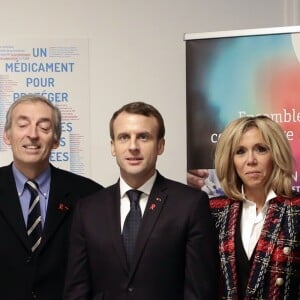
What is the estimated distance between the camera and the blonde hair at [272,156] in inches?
81.6

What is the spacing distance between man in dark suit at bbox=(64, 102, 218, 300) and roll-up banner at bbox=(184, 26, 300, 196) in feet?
3.50

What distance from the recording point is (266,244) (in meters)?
2.00

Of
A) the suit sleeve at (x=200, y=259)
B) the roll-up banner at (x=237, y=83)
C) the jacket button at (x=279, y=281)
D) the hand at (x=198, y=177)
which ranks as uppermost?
the roll-up banner at (x=237, y=83)

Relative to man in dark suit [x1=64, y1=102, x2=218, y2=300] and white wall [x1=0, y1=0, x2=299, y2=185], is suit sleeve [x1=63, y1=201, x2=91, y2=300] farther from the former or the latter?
white wall [x1=0, y1=0, x2=299, y2=185]

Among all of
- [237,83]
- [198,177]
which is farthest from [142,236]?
[237,83]

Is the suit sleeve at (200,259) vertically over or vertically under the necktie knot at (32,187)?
under

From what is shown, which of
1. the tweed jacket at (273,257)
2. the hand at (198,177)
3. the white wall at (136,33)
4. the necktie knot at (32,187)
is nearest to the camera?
the tweed jacket at (273,257)

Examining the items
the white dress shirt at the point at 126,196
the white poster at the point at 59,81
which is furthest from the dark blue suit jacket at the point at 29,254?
the white poster at the point at 59,81

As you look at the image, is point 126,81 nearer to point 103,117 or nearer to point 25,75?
point 103,117

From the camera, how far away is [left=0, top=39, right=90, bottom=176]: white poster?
3475 millimetres

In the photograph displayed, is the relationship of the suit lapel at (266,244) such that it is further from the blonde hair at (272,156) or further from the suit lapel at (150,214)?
the suit lapel at (150,214)

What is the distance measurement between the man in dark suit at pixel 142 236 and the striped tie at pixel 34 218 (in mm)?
239

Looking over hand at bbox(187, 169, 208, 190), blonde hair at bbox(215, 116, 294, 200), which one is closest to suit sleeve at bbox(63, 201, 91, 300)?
blonde hair at bbox(215, 116, 294, 200)

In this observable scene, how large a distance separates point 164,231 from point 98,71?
5.97 ft
